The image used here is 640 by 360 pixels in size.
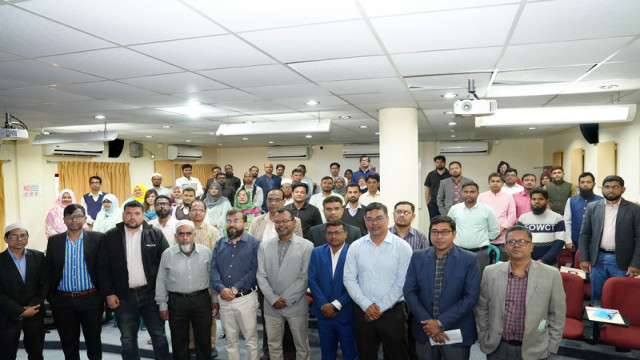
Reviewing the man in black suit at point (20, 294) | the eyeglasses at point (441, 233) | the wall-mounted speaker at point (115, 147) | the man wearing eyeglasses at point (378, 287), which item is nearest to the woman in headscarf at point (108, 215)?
the man in black suit at point (20, 294)

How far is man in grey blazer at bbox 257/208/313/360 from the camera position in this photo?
326 centimetres

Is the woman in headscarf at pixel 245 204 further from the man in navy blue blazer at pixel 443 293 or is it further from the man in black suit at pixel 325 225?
the man in navy blue blazer at pixel 443 293

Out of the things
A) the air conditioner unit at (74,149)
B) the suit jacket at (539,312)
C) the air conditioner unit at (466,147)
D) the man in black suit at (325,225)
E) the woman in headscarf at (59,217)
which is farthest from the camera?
the air conditioner unit at (466,147)

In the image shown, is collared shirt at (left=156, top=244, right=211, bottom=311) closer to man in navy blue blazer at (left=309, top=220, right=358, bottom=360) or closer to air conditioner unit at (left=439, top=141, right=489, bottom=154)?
man in navy blue blazer at (left=309, top=220, right=358, bottom=360)

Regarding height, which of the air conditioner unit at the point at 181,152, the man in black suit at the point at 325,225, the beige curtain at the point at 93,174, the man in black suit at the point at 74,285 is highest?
the air conditioner unit at the point at 181,152

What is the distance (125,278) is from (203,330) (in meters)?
0.79

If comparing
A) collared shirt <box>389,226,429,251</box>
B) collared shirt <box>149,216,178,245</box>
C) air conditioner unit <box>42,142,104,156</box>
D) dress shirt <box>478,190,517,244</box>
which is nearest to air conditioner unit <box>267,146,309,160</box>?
air conditioner unit <box>42,142,104,156</box>

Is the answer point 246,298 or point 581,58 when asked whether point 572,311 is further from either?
point 246,298

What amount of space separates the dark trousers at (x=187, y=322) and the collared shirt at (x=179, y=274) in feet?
0.21

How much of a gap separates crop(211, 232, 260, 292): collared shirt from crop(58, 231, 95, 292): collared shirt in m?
1.08

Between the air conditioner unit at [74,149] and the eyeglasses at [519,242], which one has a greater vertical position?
the air conditioner unit at [74,149]

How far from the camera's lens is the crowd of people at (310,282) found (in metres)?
2.63

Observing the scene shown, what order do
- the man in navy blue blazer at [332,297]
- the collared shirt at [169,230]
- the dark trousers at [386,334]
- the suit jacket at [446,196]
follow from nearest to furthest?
the dark trousers at [386,334] < the man in navy blue blazer at [332,297] < the collared shirt at [169,230] < the suit jacket at [446,196]

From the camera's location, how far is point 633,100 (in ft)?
17.9
